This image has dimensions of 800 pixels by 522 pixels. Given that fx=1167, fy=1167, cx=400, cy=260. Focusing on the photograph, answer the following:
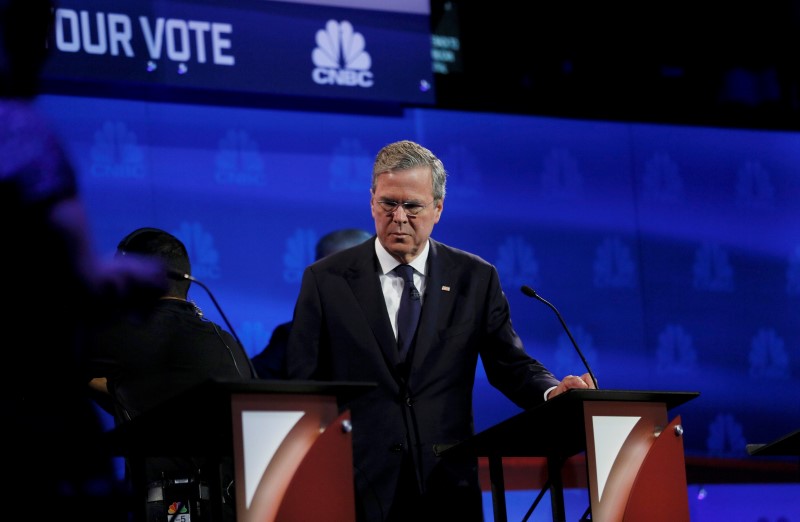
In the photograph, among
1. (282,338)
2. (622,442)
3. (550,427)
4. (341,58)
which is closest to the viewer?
(622,442)

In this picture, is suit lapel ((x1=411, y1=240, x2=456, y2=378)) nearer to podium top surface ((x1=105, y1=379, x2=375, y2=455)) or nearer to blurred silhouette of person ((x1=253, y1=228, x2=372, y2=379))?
podium top surface ((x1=105, y1=379, x2=375, y2=455))

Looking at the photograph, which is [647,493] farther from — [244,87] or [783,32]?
[783,32]

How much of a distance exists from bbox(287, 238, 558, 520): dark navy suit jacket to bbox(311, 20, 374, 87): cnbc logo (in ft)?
7.70

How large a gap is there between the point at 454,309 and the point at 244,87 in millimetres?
2483

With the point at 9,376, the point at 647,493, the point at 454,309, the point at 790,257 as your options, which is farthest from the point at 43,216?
the point at 790,257

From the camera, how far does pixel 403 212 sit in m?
3.35

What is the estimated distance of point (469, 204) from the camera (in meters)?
5.98

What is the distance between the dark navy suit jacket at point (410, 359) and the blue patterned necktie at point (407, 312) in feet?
0.10

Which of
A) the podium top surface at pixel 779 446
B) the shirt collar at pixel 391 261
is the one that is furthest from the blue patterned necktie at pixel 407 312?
the podium top surface at pixel 779 446

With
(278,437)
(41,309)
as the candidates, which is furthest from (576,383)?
(41,309)

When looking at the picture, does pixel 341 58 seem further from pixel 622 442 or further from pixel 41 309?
pixel 41 309

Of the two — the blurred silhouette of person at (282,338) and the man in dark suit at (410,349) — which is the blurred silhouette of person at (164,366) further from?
the blurred silhouette of person at (282,338)

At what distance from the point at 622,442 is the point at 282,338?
8.39 feet

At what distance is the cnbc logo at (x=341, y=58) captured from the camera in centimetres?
562
